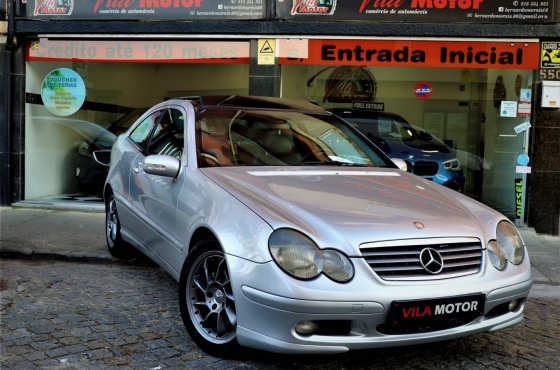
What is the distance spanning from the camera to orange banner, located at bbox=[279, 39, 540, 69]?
849 centimetres

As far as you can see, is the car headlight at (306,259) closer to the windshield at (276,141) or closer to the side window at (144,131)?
the windshield at (276,141)

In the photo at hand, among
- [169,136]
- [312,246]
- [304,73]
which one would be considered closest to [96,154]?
[304,73]

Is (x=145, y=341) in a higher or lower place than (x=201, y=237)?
lower

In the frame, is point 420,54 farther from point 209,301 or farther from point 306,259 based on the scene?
point 306,259

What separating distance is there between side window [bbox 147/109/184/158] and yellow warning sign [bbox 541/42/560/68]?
5560mm

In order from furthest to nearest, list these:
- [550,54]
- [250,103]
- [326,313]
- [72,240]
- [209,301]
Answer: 1. [550,54]
2. [72,240]
3. [250,103]
4. [209,301]
5. [326,313]

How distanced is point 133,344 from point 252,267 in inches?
46.6

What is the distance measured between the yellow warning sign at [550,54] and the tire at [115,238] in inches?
232

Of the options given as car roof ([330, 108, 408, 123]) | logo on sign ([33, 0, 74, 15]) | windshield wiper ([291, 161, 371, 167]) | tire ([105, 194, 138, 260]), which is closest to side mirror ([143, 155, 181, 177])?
windshield wiper ([291, 161, 371, 167])

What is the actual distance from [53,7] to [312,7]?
378cm

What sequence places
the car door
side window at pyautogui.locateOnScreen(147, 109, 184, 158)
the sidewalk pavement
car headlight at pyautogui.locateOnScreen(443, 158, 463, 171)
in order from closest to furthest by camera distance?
the car door
side window at pyautogui.locateOnScreen(147, 109, 184, 158)
the sidewalk pavement
car headlight at pyautogui.locateOnScreen(443, 158, 463, 171)

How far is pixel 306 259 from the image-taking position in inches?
125

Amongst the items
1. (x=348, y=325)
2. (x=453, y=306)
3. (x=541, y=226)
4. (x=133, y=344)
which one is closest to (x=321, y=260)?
(x=348, y=325)

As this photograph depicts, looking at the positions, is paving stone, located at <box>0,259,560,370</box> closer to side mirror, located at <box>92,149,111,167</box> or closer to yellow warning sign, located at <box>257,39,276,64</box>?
yellow warning sign, located at <box>257,39,276,64</box>
